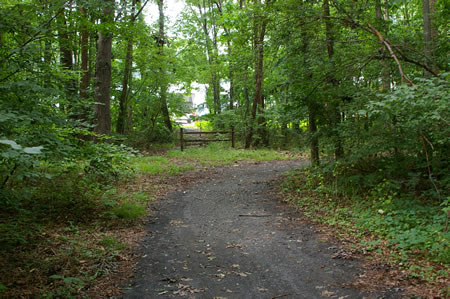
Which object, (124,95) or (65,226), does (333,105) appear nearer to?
(65,226)

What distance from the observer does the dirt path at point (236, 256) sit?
3.64 metres

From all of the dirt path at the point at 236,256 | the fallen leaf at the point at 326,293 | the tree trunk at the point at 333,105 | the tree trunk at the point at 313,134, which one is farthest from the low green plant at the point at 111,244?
the tree trunk at the point at 313,134

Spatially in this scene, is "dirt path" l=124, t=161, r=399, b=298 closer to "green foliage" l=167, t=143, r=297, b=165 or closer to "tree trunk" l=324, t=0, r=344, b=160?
"tree trunk" l=324, t=0, r=344, b=160

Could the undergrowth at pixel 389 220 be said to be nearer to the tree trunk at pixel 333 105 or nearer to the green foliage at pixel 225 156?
the tree trunk at pixel 333 105

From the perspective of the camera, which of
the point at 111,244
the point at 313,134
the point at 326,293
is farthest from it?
the point at 313,134

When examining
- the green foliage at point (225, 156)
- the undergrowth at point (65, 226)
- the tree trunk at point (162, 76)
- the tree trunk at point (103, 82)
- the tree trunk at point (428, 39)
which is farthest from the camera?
the tree trunk at point (162, 76)

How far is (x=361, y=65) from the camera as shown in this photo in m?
6.93

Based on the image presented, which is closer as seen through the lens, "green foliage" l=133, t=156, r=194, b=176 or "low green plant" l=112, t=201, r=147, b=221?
"low green plant" l=112, t=201, r=147, b=221

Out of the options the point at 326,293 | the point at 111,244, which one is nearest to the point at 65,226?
the point at 111,244

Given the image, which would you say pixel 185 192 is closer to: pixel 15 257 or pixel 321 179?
pixel 321 179

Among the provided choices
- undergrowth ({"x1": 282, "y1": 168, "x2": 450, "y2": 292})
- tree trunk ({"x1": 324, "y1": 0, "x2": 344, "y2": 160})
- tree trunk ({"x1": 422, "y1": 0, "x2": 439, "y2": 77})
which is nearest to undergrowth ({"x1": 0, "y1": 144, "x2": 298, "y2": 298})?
undergrowth ({"x1": 282, "y1": 168, "x2": 450, "y2": 292})

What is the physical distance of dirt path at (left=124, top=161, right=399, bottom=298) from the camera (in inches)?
143

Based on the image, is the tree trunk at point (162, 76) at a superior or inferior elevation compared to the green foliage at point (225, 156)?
superior

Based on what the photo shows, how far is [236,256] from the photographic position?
461 centimetres
